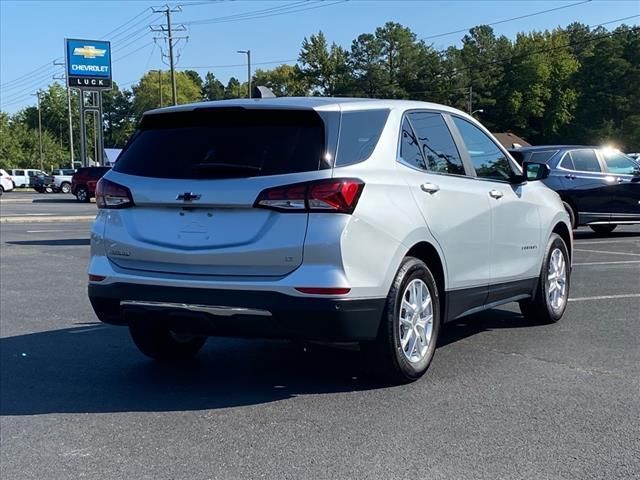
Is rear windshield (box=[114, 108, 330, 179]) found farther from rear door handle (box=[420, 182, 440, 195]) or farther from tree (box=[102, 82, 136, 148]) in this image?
tree (box=[102, 82, 136, 148])

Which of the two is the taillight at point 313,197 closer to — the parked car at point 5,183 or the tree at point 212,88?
the parked car at point 5,183

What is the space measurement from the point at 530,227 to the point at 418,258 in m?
1.87

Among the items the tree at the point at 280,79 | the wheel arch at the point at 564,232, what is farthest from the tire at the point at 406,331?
the tree at the point at 280,79

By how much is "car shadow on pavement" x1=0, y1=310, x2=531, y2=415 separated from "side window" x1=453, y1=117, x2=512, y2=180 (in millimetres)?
1426

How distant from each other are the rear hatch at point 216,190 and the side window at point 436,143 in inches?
41.1

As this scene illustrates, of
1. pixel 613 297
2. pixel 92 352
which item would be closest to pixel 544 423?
pixel 92 352

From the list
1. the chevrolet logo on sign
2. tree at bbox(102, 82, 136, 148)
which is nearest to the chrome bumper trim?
the chevrolet logo on sign

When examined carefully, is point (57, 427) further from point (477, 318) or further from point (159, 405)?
point (477, 318)

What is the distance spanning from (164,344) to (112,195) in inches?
53.9

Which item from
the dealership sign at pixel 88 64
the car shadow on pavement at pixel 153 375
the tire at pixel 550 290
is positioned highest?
the dealership sign at pixel 88 64

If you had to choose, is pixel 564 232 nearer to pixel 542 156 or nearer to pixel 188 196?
pixel 188 196

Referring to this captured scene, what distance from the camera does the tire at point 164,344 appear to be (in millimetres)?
5742

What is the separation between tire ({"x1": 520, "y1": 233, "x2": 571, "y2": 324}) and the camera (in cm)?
684

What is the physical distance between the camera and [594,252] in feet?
42.6
